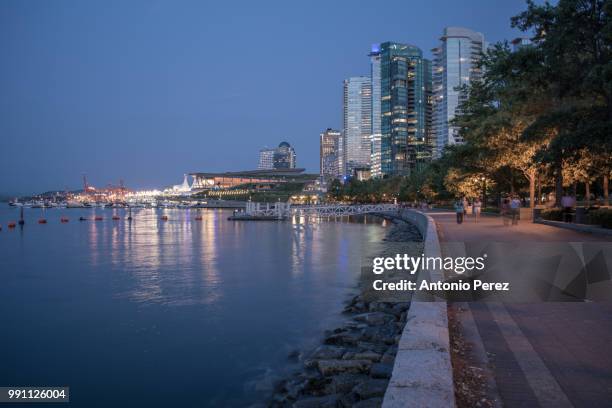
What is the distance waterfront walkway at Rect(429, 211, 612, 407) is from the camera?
17.0ft

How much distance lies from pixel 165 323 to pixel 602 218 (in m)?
18.5

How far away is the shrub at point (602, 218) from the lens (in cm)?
2123

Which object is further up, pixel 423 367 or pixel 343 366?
pixel 423 367

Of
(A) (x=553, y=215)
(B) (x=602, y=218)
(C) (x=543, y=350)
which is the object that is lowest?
(C) (x=543, y=350)

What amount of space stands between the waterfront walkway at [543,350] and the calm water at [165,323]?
4.80 meters

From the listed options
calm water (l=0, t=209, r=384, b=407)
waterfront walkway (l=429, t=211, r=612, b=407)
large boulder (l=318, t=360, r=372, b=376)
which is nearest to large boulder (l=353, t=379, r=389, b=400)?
large boulder (l=318, t=360, r=372, b=376)

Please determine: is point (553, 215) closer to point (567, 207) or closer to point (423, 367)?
point (567, 207)

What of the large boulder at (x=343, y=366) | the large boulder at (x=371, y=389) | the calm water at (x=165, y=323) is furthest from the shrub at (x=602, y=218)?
the large boulder at (x=371, y=389)

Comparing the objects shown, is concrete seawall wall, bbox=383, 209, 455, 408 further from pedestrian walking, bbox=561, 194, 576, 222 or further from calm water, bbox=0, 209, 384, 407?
pedestrian walking, bbox=561, 194, 576, 222

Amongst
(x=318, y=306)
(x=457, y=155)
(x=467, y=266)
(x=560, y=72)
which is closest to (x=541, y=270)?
(x=467, y=266)

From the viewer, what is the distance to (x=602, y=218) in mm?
21781

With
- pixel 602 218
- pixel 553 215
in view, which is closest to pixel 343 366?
pixel 602 218

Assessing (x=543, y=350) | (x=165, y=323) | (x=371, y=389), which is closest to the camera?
(x=543, y=350)

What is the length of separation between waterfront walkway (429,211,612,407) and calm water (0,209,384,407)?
4798 millimetres
